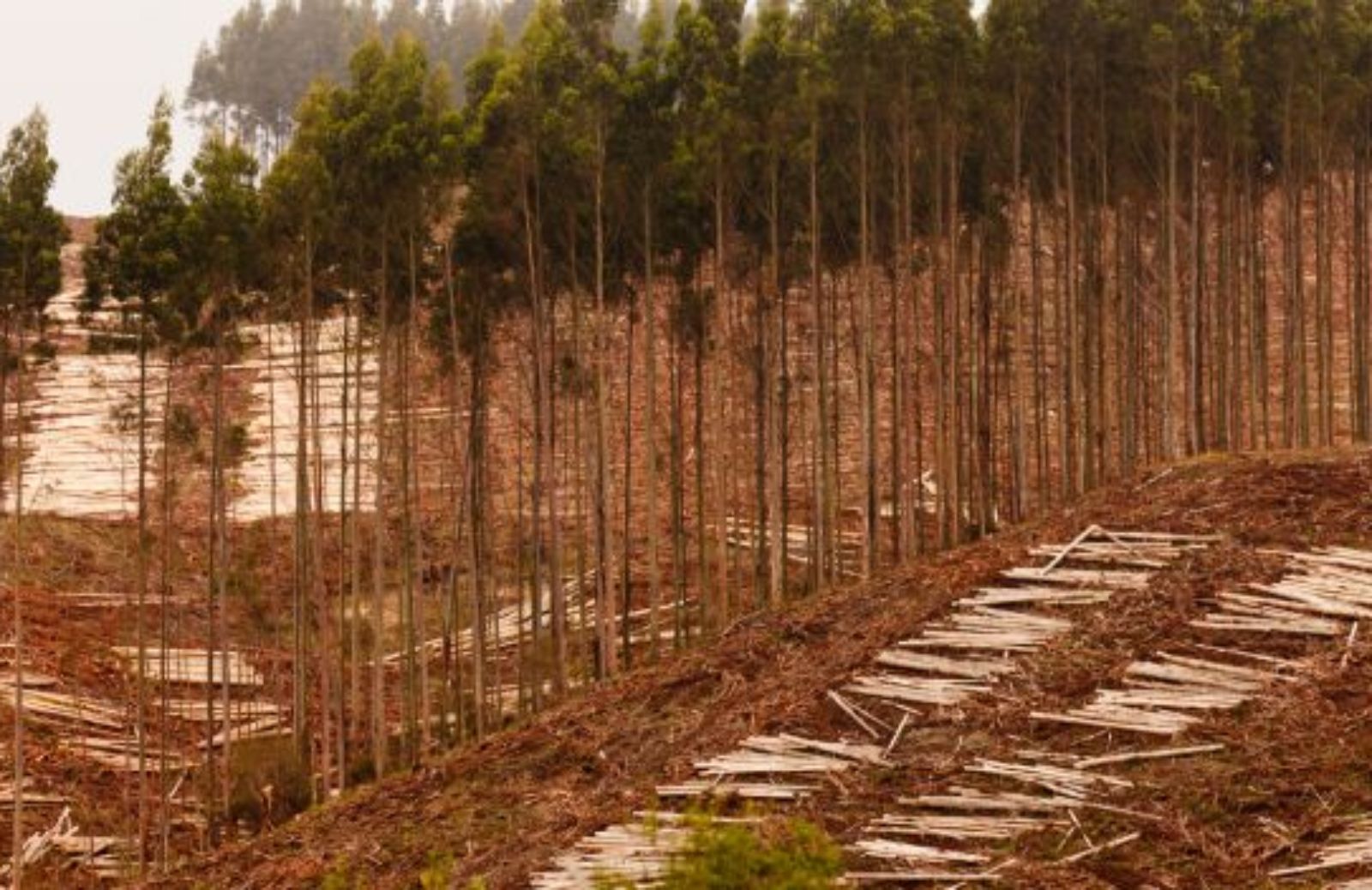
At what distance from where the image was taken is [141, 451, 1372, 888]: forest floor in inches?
278

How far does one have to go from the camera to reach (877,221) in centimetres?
1934

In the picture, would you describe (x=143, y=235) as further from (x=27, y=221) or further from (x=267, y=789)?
(x=267, y=789)

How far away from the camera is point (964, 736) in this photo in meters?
8.34

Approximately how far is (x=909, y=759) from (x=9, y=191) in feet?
31.0

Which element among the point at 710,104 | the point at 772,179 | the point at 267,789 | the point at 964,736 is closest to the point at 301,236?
the point at 710,104

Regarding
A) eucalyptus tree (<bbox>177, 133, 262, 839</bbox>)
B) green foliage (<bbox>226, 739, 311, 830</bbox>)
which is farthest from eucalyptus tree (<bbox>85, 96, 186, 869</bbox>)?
green foliage (<bbox>226, 739, 311, 830</bbox>)

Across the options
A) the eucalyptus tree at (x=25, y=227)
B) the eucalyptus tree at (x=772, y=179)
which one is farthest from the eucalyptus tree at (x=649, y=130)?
the eucalyptus tree at (x=25, y=227)

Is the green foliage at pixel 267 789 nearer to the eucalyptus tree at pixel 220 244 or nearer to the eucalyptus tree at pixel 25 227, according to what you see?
the eucalyptus tree at pixel 220 244

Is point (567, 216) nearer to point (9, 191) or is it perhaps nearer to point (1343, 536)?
point (9, 191)

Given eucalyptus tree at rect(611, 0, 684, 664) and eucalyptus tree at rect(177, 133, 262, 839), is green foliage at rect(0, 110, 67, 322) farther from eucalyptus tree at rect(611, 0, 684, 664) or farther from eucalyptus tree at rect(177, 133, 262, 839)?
eucalyptus tree at rect(611, 0, 684, 664)

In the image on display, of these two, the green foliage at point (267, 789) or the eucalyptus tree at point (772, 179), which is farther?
the eucalyptus tree at point (772, 179)

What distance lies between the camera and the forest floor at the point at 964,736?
705 cm

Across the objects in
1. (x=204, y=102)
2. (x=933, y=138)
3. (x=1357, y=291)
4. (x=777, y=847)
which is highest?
(x=204, y=102)

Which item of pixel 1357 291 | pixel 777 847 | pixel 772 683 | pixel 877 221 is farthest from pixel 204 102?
pixel 777 847
